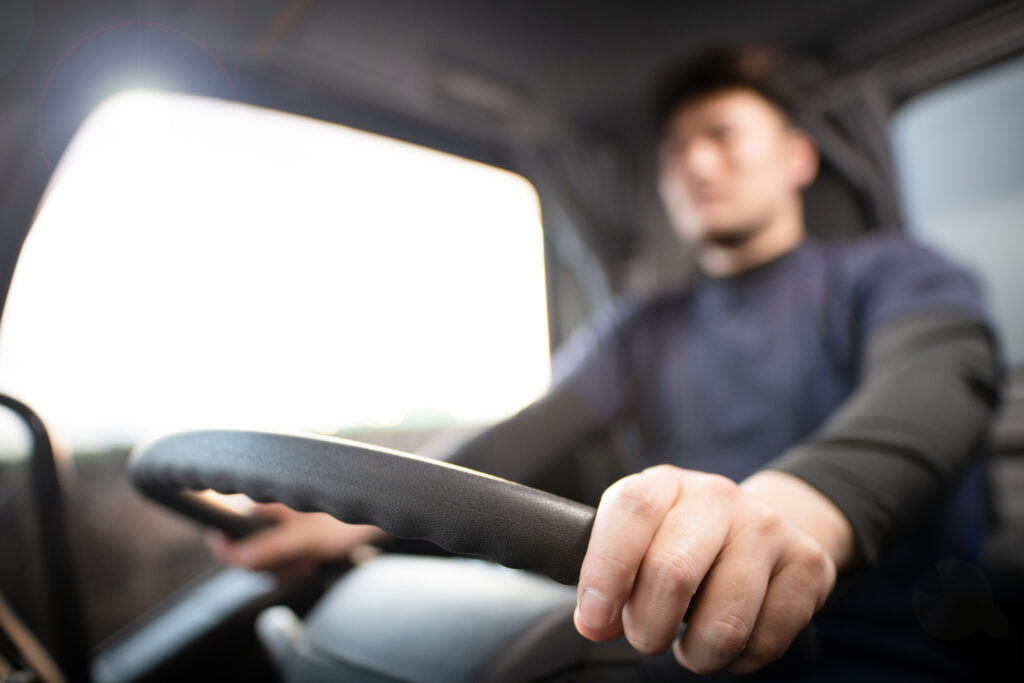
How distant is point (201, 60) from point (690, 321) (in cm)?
115

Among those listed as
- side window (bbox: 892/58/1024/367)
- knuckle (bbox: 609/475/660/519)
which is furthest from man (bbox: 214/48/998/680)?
side window (bbox: 892/58/1024/367)

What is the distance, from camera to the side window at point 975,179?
125cm

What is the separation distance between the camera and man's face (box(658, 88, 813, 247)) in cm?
111

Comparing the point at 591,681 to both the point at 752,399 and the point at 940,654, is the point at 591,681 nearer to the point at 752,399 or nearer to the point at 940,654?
the point at 940,654

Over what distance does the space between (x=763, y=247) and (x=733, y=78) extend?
1.20ft

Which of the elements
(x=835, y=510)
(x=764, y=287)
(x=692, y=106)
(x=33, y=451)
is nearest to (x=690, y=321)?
(x=764, y=287)

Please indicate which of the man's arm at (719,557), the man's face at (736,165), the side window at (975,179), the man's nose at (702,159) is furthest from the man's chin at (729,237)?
the man's arm at (719,557)

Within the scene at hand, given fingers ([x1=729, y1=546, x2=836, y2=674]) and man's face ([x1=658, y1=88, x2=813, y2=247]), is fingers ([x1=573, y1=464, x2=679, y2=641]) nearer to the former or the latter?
fingers ([x1=729, y1=546, x2=836, y2=674])

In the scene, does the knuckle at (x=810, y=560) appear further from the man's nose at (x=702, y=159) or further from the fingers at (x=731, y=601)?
the man's nose at (x=702, y=159)

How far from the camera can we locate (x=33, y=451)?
0.53 metres

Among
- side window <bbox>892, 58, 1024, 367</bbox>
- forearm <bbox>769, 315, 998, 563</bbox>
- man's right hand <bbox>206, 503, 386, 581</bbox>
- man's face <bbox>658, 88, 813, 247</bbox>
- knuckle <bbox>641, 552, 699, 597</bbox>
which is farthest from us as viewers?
side window <bbox>892, 58, 1024, 367</bbox>

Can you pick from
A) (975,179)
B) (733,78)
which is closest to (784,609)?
(733,78)

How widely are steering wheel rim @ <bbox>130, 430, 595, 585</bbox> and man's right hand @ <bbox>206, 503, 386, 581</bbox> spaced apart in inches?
16.3

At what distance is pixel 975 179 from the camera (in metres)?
1.30
